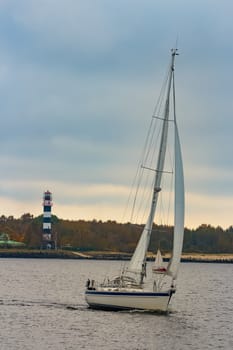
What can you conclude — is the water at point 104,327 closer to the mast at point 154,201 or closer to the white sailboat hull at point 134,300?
the white sailboat hull at point 134,300

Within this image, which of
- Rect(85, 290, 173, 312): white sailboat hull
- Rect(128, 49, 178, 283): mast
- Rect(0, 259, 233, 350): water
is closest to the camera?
Rect(0, 259, 233, 350): water

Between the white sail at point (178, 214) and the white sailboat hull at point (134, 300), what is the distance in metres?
1.81

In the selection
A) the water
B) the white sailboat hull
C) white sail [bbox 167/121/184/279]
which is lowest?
the water

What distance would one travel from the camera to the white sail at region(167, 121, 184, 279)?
176 feet

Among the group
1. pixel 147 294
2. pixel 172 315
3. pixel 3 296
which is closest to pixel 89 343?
pixel 147 294

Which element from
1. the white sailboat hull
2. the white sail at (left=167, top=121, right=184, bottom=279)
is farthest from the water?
the white sail at (left=167, top=121, right=184, bottom=279)

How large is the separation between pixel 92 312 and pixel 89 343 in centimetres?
1128

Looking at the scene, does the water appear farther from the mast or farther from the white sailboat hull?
the mast

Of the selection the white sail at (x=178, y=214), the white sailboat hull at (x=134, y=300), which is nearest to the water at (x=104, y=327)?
the white sailboat hull at (x=134, y=300)

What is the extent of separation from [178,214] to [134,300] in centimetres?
598

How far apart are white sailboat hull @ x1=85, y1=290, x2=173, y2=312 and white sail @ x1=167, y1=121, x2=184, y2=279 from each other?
5.93 feet

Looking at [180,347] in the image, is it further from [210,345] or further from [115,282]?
[115,282]

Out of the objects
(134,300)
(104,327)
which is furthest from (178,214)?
(104,327)

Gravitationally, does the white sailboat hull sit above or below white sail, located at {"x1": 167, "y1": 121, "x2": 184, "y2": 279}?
below
